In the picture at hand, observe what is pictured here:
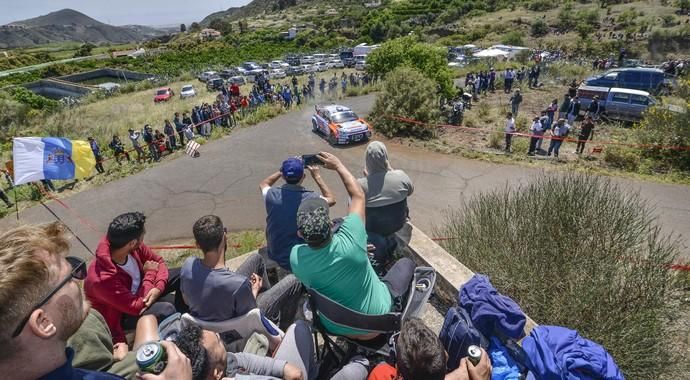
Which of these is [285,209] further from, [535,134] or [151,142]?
[151,142]

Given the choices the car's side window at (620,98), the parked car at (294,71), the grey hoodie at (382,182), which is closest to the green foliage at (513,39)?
the parked car at (294,71)

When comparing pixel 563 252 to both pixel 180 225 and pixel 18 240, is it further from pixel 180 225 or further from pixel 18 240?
pixel 180 225

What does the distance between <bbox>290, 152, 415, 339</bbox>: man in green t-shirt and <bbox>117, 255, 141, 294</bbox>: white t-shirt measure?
2153mm

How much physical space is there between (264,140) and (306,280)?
15119 millimetres

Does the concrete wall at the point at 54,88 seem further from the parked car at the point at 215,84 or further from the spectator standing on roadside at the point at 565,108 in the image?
the spectator standing on roadside at the point at 565,108

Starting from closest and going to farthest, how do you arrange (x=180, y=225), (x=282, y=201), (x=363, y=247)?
(x=363, y=247) < (x=282, y=201) < (x=180, y=225)

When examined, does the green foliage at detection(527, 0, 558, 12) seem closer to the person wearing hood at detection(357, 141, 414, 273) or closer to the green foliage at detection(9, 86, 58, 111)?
the green foliage at detection(9, 86, 58, 111)

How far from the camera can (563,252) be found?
4.84 metres

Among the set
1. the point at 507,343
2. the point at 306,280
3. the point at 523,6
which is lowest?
the point at 507,343

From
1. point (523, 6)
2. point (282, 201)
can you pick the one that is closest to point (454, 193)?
point (282, 201)

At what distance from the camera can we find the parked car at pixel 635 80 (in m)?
19.4

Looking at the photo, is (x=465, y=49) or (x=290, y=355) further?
(x=465, y=49)

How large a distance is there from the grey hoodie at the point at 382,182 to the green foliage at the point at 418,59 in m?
15.4

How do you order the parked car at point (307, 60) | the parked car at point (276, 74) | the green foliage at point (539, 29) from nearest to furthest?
the parked car at point (276, 74) < the parked car at point (307, 60) < the green foliage at point (539, 29)
